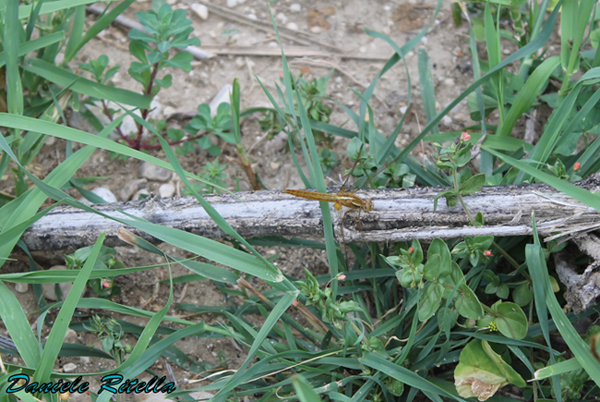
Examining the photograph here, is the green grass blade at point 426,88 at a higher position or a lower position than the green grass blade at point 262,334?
higher

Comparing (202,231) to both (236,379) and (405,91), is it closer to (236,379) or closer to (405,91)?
(236,379)

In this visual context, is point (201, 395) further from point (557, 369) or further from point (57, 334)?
point (557, 369)

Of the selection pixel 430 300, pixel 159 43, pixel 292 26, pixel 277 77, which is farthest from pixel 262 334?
pixel 292 26

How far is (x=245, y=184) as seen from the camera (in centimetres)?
208

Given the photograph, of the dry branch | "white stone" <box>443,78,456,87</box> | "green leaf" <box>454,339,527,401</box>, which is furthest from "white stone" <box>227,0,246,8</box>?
"green leaf" <box>454,339,527,401</box>

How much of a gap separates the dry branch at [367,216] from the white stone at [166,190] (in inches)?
19.5

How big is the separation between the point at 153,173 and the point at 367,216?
44.9 inches

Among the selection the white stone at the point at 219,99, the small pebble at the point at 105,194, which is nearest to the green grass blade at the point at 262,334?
the small pebble at the point at 105,194

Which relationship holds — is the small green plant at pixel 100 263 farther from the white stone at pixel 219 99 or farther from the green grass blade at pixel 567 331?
the green grass blade at pixel 567 331

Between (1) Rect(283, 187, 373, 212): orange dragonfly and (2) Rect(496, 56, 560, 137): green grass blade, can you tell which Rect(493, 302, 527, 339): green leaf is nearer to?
(1) Rect(283, 187, 373, 212): orange dragonfly

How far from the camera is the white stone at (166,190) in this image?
6.63 feet

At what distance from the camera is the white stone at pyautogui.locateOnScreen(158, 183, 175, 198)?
79.5 inches

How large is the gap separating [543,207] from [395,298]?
1.97ft

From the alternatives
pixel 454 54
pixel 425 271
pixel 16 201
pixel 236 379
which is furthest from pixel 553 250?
pixel 16 201
